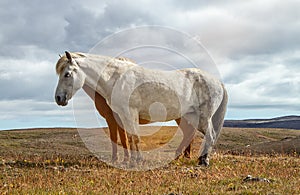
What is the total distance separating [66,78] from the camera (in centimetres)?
1074

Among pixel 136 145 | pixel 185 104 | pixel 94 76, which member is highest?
pixel 94 76

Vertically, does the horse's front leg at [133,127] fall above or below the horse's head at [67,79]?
below

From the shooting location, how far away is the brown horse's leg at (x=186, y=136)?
13.4 metres

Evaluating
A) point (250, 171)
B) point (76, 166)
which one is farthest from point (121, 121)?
point (250, 171)

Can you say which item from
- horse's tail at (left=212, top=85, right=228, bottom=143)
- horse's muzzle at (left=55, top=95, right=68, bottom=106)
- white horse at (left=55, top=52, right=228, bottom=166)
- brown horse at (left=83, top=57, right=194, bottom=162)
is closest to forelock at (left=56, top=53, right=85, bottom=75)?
white horse at (left=55, top=52, right=228, bottom=166)

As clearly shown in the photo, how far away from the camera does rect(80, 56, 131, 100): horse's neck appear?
11.2 m

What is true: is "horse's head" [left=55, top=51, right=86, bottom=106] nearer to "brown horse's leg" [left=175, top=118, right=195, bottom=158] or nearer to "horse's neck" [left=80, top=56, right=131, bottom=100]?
"horse's neck" [left=80, top=56, right=131, bottom=100]

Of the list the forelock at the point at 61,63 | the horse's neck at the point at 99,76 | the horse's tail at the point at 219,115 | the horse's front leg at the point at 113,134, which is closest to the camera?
the forelock at the point at 61,63

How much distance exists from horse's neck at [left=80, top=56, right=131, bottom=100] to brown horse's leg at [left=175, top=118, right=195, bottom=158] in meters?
3.11

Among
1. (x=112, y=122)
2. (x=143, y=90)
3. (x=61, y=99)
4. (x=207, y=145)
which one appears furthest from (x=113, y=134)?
(x=207, y=145)

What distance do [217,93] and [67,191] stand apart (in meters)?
6.63

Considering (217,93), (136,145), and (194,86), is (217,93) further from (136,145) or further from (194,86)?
(136,145)

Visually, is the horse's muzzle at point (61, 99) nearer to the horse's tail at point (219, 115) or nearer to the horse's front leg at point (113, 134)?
the horse's front leg at point (113, 134)

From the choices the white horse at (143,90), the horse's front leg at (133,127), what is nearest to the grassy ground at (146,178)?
the horse's front leg at (133,127)
